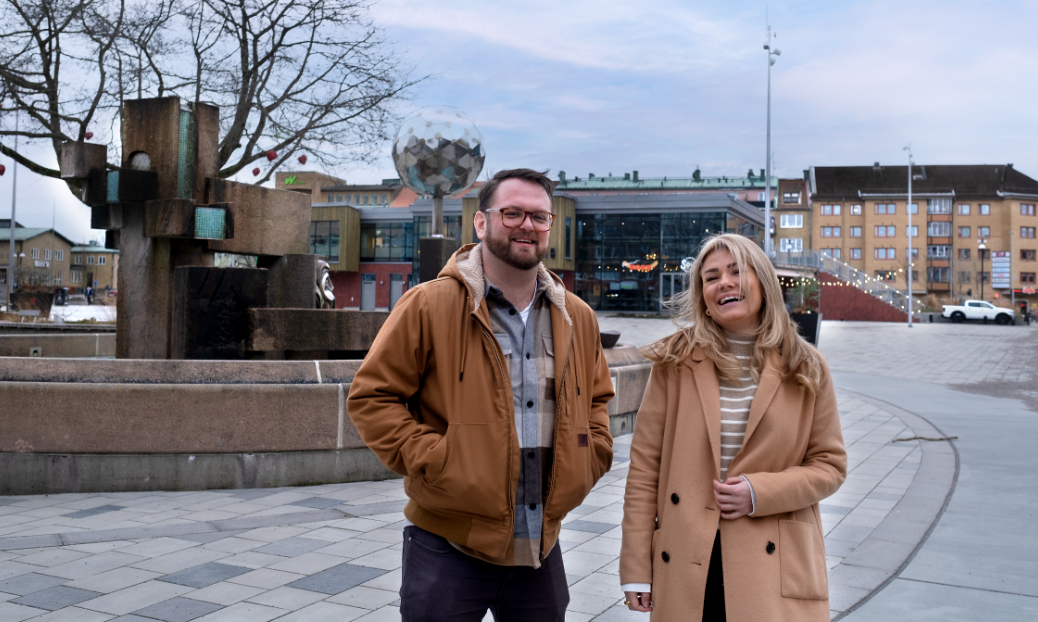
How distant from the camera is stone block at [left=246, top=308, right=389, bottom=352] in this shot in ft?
27.2

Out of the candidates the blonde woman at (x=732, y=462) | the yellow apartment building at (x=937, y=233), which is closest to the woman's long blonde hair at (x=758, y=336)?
the blonde woman at (x=732, y=462)

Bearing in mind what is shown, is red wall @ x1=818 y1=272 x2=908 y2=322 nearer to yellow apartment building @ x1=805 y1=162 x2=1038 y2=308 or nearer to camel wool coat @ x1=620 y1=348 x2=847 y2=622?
yellow apartment building @ x1=805 y1=162 x2=1038 y2=308

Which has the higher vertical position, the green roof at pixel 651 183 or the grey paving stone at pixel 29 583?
the green roof at pixel 651 183

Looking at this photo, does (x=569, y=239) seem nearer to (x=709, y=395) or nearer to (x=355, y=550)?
(x=355, y=550)

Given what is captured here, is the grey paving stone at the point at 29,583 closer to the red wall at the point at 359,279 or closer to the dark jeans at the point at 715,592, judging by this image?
the dark jeans at the point at 715,592

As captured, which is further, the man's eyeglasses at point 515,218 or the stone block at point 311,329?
the stone block at point 311,329

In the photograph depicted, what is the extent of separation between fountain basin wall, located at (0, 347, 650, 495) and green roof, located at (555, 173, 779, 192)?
84.5m

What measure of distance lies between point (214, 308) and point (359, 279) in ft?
174

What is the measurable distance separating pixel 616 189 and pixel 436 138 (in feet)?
280

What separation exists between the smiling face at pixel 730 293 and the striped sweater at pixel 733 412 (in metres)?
0.13

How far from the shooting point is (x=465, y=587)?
2.35 meters

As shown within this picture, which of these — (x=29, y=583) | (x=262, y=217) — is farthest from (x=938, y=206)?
(x=29, y=583)

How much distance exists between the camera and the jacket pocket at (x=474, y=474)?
7.39 ft

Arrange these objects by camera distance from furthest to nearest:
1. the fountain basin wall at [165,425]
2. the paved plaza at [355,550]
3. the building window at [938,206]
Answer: the building window at [938,206] → the fountain basin wall at [165,425] → the paved plaza at [355,550]
